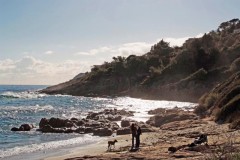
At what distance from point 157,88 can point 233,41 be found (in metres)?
28.6

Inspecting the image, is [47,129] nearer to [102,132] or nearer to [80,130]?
[80,130]

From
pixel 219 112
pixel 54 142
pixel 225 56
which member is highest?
pixel 225 56

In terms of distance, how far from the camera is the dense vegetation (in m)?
92.5

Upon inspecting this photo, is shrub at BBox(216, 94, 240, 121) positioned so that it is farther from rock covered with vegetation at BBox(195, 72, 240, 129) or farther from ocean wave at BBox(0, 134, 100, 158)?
ocean wave at BBox(0, 134, 100, 158)

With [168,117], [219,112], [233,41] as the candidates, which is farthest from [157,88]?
[219,112]

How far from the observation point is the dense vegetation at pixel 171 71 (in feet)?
303

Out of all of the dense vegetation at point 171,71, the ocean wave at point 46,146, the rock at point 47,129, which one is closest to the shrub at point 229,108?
the ocean wave at point 46,146

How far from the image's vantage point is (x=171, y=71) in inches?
4230

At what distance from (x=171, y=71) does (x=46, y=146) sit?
7744 cm

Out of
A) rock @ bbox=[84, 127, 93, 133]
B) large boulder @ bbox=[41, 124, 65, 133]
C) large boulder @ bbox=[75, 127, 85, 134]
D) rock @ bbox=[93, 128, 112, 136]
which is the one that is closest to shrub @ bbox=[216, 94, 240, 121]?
rock @ bbox=[93, 128, 112, 136]

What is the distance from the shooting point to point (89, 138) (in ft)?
124

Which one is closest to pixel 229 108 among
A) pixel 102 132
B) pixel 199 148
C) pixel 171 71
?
pixel 102 132

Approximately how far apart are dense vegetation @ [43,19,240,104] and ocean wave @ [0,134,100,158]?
52.3 m

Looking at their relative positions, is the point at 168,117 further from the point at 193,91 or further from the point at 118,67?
the point at 118,67
